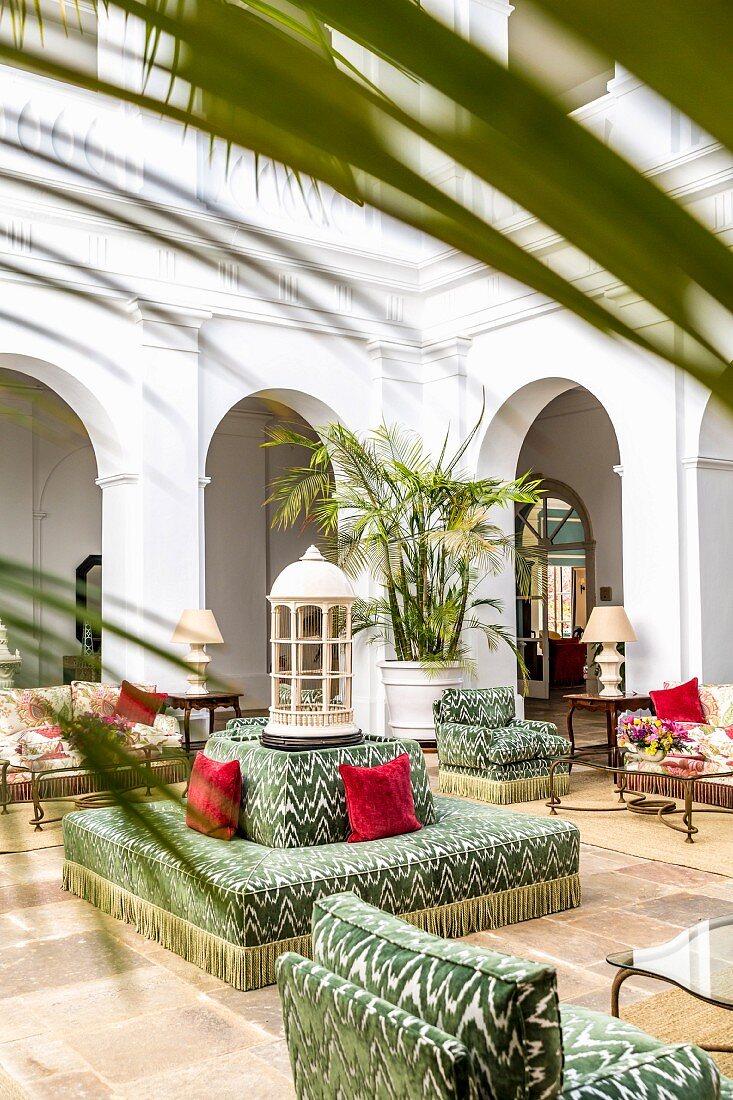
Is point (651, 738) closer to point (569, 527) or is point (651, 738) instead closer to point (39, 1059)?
point (39, 1059)

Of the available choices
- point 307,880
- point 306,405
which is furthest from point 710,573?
point 307,880

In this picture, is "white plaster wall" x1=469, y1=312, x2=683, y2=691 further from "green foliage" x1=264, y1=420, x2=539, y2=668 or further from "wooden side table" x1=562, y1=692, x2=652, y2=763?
"green foliage" x1=264, y1=420, x2=539, y2=668

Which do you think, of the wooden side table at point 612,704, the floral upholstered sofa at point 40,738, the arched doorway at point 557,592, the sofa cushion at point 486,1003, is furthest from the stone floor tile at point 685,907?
the arched doorway at point 557,592

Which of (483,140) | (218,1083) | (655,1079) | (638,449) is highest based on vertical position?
(638,449)

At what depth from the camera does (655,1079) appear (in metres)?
2.21

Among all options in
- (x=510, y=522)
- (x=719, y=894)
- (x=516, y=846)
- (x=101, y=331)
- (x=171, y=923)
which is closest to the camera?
(x=171, y=923)

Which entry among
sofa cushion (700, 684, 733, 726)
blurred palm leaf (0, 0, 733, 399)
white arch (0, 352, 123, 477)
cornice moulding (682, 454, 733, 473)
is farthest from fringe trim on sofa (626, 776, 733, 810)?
blurred palm leaf (0, 0, 733, 399)

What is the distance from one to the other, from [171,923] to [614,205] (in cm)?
496

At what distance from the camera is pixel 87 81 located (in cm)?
32

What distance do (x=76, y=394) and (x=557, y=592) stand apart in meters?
9.51

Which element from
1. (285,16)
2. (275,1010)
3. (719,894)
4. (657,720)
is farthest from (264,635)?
(285,16)

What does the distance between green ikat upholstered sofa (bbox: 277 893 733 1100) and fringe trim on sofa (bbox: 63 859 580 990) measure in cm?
187

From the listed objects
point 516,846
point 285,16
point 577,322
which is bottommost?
point 516,846

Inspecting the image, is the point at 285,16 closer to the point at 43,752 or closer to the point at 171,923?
the point at 171,923
